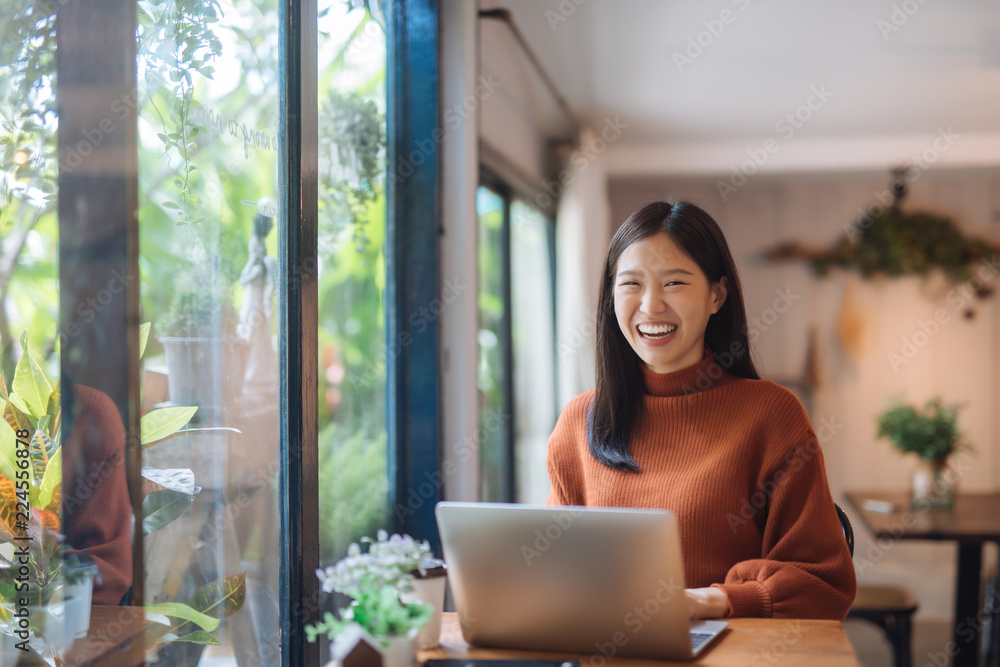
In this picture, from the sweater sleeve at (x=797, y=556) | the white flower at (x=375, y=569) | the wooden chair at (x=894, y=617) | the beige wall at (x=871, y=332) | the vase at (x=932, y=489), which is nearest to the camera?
the white flower at (x=375, y=569)

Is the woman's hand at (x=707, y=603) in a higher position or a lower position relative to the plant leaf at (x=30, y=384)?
lower

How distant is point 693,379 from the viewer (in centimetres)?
147

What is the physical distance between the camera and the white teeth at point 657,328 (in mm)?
1409

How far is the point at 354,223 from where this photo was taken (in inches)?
81.3

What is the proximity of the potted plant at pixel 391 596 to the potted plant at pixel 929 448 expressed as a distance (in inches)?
118

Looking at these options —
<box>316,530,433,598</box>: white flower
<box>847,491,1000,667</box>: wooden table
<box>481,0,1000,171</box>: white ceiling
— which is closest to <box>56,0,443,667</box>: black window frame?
<box>316,530,433,598</box>: white flower

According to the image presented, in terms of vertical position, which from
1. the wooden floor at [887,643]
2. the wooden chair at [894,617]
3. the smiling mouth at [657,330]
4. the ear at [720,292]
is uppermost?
the ear at [720,292]

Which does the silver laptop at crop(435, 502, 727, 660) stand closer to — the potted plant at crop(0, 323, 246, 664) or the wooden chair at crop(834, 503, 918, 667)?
the potted plant at crop(0, 323, 246, 664)

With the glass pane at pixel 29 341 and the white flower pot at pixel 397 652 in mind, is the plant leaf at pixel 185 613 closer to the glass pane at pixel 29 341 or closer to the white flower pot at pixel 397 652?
the glass pane at pixel 29 341

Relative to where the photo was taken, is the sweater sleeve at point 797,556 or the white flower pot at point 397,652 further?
the sweater sleeve at point 797,556

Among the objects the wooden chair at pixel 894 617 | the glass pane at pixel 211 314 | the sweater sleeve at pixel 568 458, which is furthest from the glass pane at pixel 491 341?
the glass pane at pixel 211 314

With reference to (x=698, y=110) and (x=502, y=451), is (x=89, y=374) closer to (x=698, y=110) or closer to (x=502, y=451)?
(x=502, y=451)

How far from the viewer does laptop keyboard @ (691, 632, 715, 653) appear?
1.09 metres

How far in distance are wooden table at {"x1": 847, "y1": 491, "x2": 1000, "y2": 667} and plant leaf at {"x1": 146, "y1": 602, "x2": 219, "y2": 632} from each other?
2.60 metres
